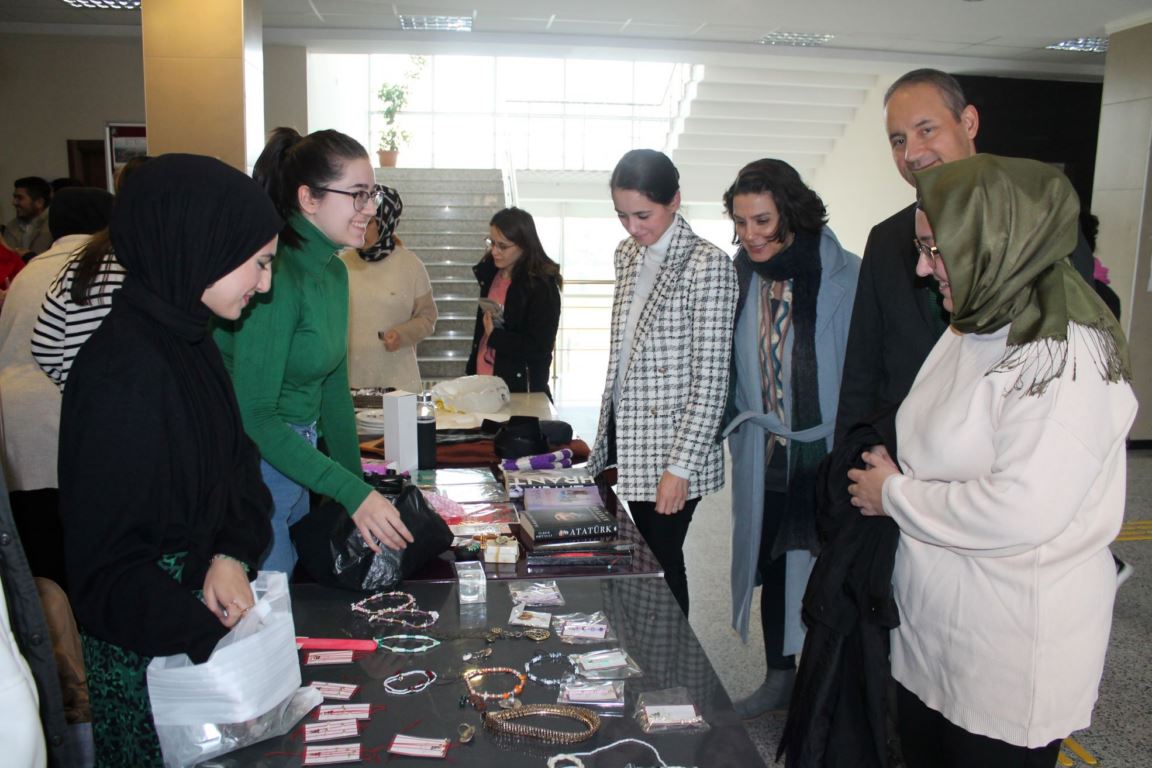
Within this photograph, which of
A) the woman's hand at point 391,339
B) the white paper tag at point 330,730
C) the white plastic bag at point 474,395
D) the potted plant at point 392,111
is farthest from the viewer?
the potted plant at point 392,111

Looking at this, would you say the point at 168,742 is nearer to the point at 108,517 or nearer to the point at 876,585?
the point at 108,517

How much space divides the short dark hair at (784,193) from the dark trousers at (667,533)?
0.78m

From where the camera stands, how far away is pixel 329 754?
118cm

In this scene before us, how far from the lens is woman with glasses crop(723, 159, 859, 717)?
2.37 metres

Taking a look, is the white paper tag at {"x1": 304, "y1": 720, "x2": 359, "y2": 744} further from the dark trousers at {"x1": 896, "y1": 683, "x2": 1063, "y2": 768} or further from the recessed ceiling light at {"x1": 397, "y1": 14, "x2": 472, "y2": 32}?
the recessed ceiling light at {"x1": 397, "y1": 14, "x2": 472, "y2": 32}

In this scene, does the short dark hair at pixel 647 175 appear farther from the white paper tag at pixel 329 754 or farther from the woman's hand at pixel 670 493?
the white paper tag at pixel 329 754

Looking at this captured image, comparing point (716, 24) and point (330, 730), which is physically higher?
point (716, 24)

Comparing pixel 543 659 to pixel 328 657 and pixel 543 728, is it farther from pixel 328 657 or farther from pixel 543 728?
pixel 328 657

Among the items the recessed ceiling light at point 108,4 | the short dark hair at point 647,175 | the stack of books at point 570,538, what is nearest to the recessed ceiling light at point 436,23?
the recessed ceiling light at point 108,4

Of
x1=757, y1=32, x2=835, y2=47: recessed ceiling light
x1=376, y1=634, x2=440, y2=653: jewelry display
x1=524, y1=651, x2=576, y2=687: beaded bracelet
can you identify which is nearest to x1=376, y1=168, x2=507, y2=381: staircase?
x1=757, y1=32, x2=835, y2=47: recessed ceiling light

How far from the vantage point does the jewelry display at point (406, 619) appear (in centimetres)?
159

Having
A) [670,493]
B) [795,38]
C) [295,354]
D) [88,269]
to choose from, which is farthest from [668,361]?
[795,38]

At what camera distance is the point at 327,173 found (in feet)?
6.03

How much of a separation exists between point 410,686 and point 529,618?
12.0 inches
